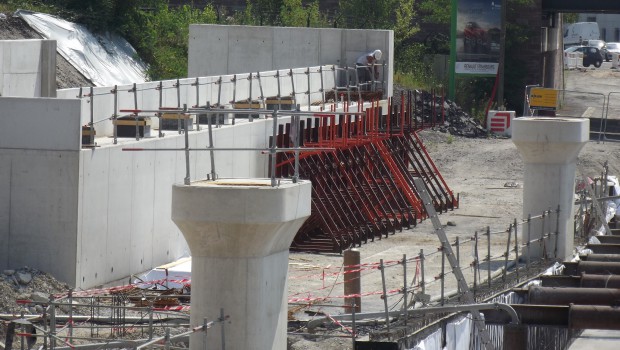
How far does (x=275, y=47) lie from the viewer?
139ft

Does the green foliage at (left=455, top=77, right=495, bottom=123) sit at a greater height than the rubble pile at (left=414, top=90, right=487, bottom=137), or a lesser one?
greater

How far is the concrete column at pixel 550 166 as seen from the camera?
25859 millimetres

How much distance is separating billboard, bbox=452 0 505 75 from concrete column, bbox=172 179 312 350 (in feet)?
140

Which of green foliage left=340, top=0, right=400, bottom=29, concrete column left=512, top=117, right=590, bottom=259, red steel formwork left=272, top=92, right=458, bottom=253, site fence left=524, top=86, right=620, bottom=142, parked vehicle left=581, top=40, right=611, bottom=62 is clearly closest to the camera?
concrete column left=512, top=117, right=590, bottom=259

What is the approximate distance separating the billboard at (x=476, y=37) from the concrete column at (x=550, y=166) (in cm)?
2932

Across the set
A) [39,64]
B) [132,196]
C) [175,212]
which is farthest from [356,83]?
[175,212]

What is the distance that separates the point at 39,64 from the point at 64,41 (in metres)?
17.7

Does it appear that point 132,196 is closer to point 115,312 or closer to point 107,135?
point 107,135

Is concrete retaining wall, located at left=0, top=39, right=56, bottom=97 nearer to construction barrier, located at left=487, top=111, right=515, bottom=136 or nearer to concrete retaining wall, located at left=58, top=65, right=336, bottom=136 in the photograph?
concrete retaining wall, located at left=58, top=65, right=336, bottom=136

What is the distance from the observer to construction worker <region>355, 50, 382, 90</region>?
1623 inches

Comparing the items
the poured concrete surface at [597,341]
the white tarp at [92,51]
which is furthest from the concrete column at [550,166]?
the white tarp at [92,51]

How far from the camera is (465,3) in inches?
2199

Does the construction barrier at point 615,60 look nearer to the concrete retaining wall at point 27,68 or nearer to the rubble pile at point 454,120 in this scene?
the rubble pile at point 454,120

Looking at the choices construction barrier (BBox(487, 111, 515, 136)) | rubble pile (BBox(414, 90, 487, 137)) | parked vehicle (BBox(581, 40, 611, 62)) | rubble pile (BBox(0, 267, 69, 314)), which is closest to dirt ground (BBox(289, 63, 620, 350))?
rubble pile (BBox(414, 90, 487, 137))
